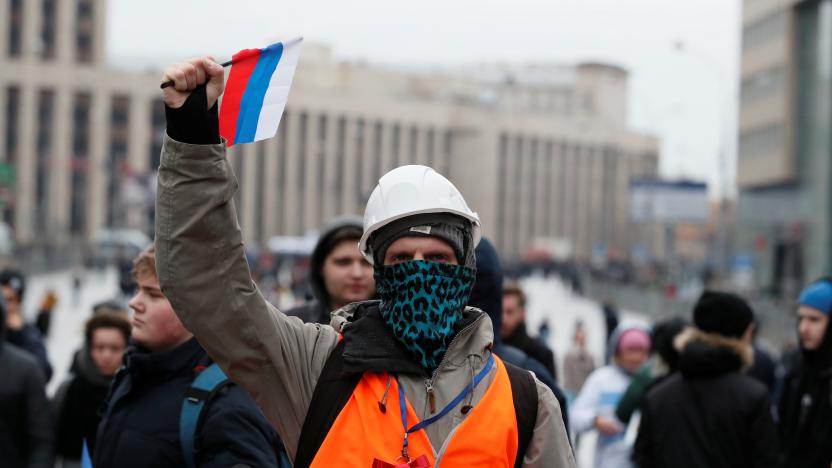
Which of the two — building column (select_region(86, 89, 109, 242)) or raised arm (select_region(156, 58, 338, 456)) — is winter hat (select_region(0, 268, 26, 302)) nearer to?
raised arm (select_region(156, 58, 338, 456))

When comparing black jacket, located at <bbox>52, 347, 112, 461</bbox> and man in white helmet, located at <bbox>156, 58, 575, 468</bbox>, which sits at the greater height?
man in white helmet, located at <bbox>156, 58, 575, 468</bbox>

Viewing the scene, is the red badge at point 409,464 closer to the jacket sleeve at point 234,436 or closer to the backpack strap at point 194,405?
the jacket sleeve at point 234,436

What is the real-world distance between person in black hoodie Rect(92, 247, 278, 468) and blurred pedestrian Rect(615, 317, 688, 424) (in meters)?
3.20

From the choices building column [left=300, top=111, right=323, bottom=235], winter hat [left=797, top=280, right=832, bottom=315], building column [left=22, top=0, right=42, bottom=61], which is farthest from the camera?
building column [left=300, top=111, right=323, bottom=235]

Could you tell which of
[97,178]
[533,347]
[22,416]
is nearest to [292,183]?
[97,178]

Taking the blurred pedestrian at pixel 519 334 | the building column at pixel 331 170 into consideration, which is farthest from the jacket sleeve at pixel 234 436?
the building column at pixel 331 170

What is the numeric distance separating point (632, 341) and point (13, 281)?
14.3 ft

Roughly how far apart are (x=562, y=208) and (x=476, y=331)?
136119 millimetres

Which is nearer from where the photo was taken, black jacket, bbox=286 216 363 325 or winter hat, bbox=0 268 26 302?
black jacket, bbox=286 216 363 325

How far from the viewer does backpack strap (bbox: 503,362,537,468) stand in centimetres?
306

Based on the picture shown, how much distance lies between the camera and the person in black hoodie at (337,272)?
549 cm

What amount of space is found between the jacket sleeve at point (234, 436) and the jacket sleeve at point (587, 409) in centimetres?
385

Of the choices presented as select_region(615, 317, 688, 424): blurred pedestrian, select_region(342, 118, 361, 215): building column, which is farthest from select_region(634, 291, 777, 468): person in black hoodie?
select_region(342, 118, 361, 215): building column

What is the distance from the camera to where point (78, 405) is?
248 inches
